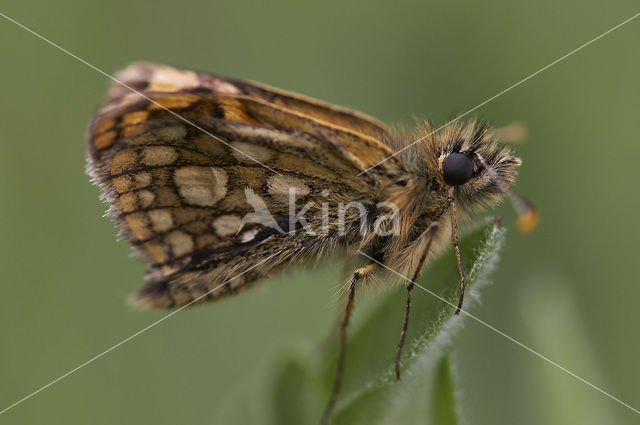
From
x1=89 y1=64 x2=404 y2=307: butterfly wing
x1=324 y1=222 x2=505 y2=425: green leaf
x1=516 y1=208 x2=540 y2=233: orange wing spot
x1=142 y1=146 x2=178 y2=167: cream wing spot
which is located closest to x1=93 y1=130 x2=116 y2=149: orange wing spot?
x1=89 y1=64 x2=404 y2=307: butterfly wing

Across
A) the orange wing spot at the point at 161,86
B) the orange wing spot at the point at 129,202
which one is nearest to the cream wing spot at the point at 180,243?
the orange wing spot at the point at 129,202

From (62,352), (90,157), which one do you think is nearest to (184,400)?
(62,352)

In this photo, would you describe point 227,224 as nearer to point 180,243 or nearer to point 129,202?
point 180,243

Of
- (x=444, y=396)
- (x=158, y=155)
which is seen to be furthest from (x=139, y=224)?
(x=444, y=396)

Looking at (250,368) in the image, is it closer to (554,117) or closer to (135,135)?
(135,135)

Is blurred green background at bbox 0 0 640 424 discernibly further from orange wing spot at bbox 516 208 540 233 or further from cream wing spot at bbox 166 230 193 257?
cream wing spot at bbox 166 230 193 257

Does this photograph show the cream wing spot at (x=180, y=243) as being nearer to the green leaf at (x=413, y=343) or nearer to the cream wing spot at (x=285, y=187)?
the cream wing spot at (x=285, y=187)
